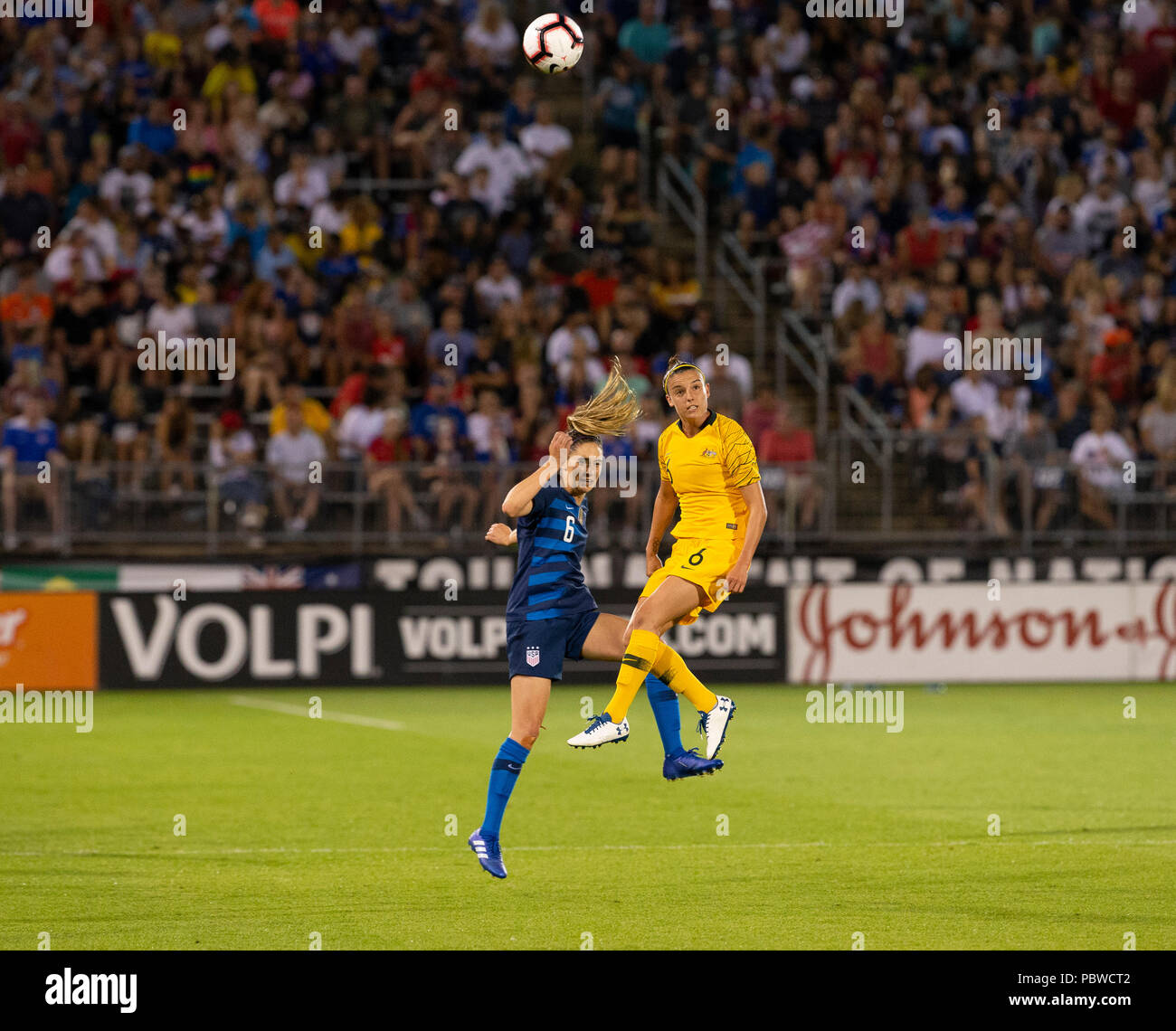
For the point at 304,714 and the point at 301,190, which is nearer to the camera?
the point at 304,714

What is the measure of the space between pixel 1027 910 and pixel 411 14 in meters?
19.1

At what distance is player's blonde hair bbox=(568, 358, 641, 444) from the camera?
31.0 feet

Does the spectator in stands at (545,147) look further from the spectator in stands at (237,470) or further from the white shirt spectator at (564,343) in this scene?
the spectator in stands at (237,470)

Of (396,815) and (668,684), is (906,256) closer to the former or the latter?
(396,815)

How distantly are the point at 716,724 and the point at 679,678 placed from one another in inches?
13.1

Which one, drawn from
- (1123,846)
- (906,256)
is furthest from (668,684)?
(906,256)

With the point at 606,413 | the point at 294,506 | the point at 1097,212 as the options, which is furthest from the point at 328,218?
the point at 606,413

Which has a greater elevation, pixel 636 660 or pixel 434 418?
pixel 434 418

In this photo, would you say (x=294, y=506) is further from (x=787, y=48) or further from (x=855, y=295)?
(x=787, y=48)

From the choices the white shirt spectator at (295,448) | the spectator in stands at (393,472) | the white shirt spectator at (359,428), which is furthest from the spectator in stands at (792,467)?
the white shirt spectator at (295,448)

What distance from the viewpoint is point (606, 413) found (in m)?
9.48

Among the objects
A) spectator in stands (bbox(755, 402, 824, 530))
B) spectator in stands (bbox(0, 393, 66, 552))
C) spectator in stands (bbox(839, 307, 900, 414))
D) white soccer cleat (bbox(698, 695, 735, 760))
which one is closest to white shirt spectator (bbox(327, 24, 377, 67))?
spectator in stands (bbox(0, 393, 66, 552))

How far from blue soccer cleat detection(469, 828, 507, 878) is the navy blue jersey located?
3.70 ft

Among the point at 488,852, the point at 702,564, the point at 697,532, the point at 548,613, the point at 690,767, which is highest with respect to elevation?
the point at 697,532
